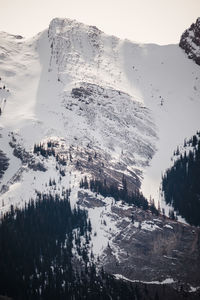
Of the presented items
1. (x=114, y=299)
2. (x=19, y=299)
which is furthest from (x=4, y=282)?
(x=114, y=299)

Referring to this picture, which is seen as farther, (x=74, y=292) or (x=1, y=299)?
(x=74, y=292)

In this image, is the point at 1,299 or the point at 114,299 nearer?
the point at 1,299

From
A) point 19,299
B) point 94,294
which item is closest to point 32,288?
point 19,299

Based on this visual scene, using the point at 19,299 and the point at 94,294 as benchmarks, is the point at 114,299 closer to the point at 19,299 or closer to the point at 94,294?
the point at 94,294

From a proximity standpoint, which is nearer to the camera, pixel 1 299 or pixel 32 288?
pixel 1 299

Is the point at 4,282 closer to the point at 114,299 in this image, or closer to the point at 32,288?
the point at 32,288

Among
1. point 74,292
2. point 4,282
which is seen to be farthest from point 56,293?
point 4,282

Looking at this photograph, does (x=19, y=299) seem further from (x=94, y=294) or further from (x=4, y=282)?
(x=94, y=294)
